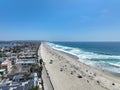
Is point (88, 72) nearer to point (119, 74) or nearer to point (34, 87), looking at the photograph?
point (119, 74)

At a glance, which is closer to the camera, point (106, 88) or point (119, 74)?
point (106, 88)

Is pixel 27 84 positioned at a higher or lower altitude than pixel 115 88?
higher

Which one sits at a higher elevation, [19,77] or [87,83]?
[19,77]

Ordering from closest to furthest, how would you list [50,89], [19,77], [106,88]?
[50,89], [19,77], [106,88]

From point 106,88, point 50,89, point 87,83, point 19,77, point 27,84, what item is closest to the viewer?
point 27,84

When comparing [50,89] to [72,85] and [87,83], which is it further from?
[87,83]

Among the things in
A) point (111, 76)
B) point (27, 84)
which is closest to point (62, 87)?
point (27, 84)

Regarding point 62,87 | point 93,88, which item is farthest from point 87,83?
point 62,87

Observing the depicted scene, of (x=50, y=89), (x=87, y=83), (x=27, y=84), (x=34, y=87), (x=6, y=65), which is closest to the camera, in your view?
(x=34, y=87)

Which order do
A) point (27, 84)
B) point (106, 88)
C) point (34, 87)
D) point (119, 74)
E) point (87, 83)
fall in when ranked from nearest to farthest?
point (34, 87) < point (27, 84) < point (106, 88) < point (87, 83) < point (119, 74)
